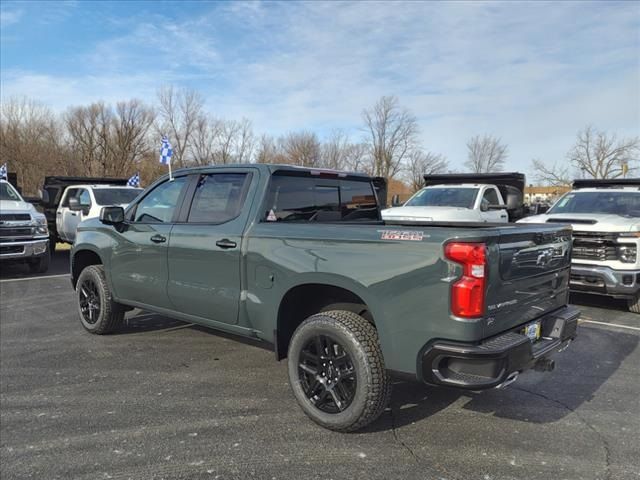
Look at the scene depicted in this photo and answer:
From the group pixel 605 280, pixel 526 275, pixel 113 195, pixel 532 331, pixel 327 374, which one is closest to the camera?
pixel 526 275

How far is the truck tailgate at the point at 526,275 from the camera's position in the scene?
Result: 2996 mm

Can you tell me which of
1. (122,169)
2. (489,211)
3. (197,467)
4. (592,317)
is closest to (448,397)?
(197,467)

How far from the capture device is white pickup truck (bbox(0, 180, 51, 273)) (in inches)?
378

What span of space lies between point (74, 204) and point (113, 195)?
0.93 meters

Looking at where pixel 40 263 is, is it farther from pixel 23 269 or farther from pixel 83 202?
pixel 83 202

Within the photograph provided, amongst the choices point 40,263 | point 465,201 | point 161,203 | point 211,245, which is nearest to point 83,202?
point 40,263

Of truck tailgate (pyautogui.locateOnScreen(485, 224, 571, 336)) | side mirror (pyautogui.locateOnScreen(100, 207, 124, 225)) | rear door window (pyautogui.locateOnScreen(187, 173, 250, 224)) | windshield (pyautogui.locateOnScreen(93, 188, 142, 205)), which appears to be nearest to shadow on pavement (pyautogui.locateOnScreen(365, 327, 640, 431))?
truck tailgate (pyautogui.locateOnScreen(485, 224, 571, 336))

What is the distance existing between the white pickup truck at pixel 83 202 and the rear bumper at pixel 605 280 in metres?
9.86

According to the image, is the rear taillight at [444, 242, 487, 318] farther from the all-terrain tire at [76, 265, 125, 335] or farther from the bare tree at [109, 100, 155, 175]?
the bare tree at [109, 100, 155, 175]

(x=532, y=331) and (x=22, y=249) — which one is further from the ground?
(x=532, y=331)

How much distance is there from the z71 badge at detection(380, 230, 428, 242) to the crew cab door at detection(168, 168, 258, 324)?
4.45 feet

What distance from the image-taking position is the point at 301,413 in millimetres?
3779

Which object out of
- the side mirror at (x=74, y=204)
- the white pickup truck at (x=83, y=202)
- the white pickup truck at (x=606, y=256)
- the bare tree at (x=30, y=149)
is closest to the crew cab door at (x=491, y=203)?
the white pickup truck at (x=606, y=256)

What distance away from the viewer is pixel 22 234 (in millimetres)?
9859
